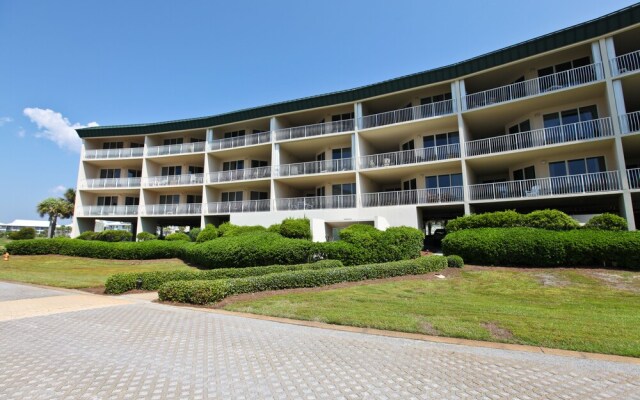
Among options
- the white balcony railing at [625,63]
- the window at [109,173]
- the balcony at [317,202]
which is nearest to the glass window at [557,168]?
the white balcony railing at [625,63]

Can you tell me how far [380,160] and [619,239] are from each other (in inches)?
574

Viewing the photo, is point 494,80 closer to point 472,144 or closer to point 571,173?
point 472,144

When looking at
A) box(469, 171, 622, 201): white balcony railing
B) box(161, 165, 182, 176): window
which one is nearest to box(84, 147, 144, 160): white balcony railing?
box(161, 165, 182, 176): window

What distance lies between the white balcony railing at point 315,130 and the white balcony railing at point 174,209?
1056 cm

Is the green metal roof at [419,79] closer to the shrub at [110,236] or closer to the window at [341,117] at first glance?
the window at [341,117]

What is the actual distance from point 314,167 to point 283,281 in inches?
682

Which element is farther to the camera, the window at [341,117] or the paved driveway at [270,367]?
the window at [341,117]

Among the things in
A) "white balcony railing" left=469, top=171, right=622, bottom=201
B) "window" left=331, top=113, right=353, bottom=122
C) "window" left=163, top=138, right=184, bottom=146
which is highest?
"window" left=163, top=138, right=184, bottom=146

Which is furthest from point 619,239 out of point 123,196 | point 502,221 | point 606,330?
point 123,196

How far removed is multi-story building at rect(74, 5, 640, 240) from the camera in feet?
58.2

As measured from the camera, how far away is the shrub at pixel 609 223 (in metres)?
14.6

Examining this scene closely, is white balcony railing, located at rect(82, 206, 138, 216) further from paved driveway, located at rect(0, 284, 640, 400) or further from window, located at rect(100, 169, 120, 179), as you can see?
paved driveway, located at rect(0, 284, 640, 400)

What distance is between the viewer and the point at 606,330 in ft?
21.5

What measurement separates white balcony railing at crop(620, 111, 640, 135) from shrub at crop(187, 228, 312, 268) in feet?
55.9
